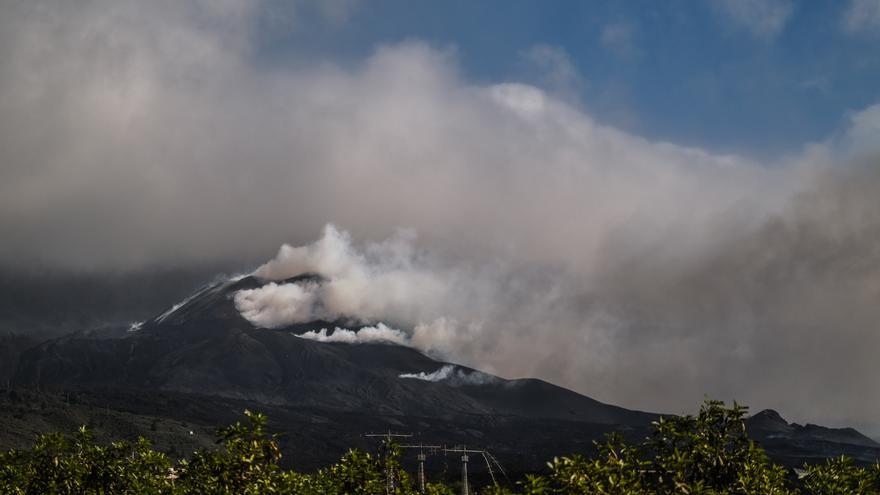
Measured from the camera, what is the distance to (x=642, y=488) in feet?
95.0

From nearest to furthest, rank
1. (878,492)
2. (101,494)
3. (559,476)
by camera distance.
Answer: (559,476)
(878,492)
(101,494)

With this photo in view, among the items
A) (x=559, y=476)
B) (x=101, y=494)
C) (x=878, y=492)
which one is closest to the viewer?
(x=559, y=476)

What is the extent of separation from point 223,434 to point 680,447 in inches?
699

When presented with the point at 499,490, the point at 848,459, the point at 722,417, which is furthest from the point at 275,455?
the point at 848,459

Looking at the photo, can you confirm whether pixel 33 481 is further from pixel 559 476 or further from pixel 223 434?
pixel 559 476

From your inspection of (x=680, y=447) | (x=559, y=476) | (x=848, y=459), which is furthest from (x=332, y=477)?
(x=848, y=459)

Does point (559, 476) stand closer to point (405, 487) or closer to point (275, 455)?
point (405, 487)

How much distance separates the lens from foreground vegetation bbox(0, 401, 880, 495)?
28.4 metres

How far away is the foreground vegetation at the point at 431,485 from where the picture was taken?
28.4 m

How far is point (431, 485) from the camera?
111 ft

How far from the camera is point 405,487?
3400 centimetres

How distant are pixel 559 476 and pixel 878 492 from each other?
45.8 ft

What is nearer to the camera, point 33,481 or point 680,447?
point 680,447

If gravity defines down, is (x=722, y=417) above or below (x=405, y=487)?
above
